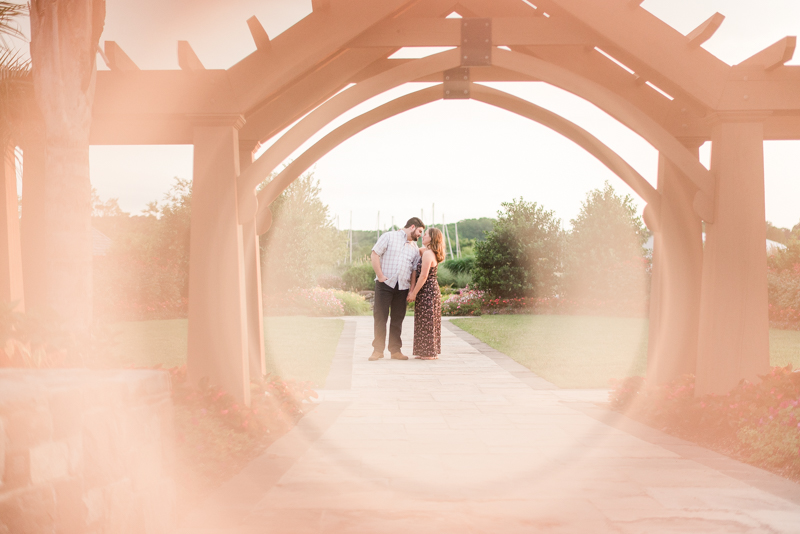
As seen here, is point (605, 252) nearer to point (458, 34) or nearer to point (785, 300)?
point (785, 300)

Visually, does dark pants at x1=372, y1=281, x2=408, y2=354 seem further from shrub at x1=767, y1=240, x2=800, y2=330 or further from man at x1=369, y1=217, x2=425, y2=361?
shrub at x1=767, y1=240, x2=800, y2=330

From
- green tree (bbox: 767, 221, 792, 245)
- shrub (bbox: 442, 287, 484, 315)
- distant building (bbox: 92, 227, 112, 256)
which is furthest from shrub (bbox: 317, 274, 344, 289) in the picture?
green tree (bbox: 767, 221, 792, 245)

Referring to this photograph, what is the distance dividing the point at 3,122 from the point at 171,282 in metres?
14.0

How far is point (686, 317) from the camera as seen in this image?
595 centimetres

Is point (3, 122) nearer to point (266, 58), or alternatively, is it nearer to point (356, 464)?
point (266, 58)

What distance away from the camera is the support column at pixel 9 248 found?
5863 millimetres

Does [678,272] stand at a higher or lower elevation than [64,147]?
lower

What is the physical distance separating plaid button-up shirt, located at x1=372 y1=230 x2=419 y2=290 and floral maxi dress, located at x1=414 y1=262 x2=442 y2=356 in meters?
0.17

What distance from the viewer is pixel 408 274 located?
9102 mm

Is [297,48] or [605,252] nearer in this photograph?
[297,48]

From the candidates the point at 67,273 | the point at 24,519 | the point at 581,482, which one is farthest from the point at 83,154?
the point at 581,482

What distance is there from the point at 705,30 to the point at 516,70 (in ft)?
4.29

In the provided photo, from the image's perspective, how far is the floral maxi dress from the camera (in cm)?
909

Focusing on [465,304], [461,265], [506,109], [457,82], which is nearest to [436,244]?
[506,109]
